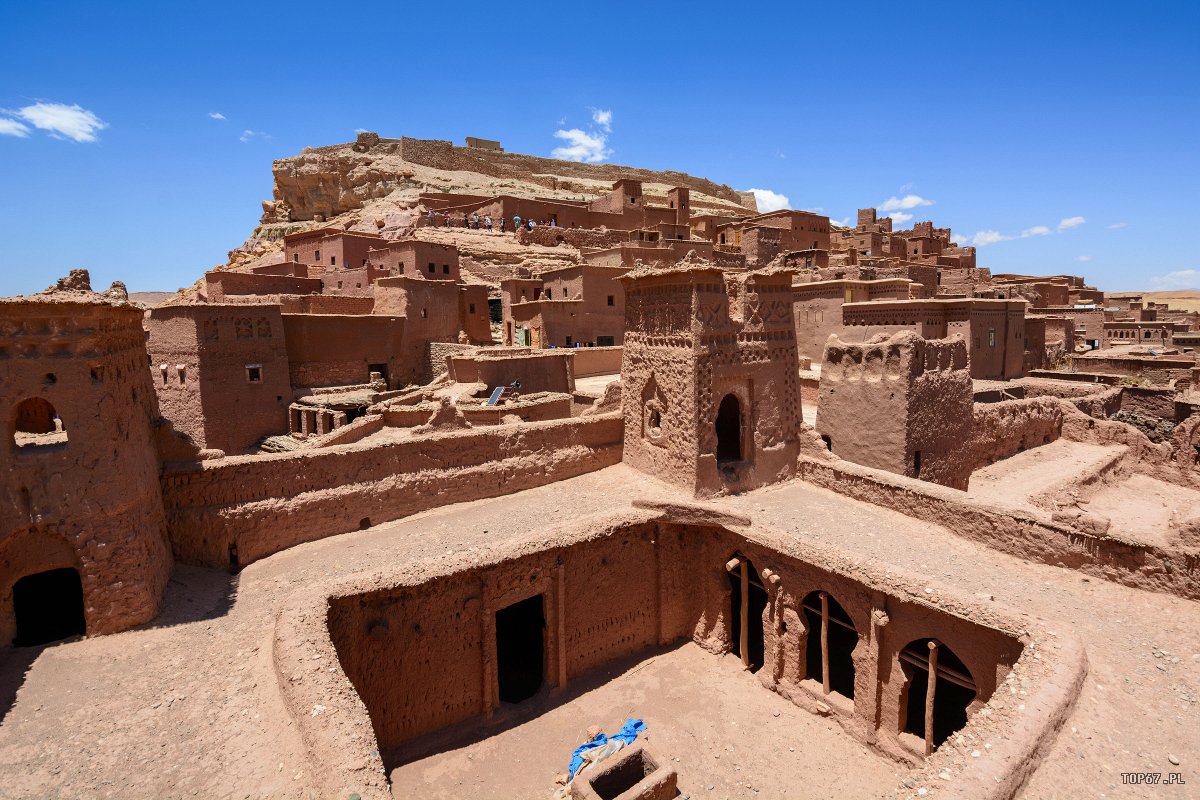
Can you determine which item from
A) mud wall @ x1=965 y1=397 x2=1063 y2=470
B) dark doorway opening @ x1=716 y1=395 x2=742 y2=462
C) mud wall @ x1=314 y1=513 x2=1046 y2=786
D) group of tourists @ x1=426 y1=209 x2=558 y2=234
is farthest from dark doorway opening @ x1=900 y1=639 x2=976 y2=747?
group of tourists @ x1=426 y1=209 x2=558 y2=234

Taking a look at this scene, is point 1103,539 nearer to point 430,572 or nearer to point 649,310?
point 649,310

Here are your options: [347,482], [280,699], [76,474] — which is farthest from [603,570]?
[76,474]

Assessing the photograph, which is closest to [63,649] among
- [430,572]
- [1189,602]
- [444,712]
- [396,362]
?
[430,572]

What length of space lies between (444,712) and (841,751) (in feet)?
19.5

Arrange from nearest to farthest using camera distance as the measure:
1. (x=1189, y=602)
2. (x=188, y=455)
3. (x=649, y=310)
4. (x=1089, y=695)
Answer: (x=1089, y=695) → (x=1189, y=602) → (x=188, y=455) → (x=649, y=310)

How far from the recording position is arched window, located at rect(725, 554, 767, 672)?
1113 centimetres

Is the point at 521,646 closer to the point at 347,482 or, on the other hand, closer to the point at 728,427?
the point at 347,482

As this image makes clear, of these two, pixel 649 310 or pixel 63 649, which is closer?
pixel 63 649

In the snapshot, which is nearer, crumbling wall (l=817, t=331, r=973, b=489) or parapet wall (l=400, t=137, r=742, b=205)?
crumbling wall (l=817, t=331, r=973, b=489)

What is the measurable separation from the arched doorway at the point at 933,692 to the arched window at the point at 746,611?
8.05 feet

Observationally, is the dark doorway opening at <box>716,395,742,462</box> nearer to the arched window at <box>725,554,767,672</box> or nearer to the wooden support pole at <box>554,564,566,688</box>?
the arched window at <box>725,554,767,672</box>

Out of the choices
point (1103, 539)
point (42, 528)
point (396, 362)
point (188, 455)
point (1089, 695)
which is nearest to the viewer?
point (1089, 695)

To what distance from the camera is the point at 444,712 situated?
9.55 meters

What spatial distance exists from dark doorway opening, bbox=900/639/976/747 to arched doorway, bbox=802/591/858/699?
100 centimetres
